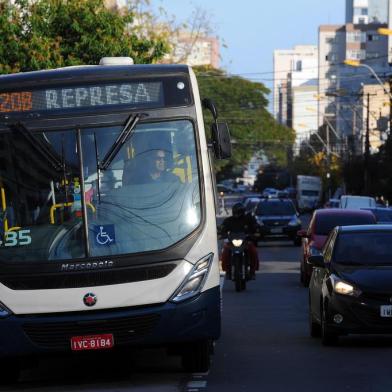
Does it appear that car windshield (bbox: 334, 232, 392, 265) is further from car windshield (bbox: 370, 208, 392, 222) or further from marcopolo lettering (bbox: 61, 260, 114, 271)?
car windshield (bbox: 370, 208, 392, 222)

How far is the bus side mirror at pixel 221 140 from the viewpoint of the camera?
1304 centimetres

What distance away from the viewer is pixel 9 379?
1312 centimetres

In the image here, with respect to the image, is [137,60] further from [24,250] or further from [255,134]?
[255,134]

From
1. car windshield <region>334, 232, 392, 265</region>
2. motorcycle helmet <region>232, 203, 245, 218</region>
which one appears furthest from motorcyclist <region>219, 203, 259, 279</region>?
car windshield <region>334, 232, 392, 265</region>

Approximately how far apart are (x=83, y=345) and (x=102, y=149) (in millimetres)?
1825

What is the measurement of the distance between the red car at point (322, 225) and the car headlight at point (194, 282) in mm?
15007

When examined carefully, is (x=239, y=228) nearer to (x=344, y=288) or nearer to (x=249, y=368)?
(x=344, y=288)

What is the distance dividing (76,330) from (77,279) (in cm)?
46

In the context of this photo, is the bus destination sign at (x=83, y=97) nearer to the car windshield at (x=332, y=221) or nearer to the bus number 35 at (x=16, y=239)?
the bus number 35 at (x=16, y=239)

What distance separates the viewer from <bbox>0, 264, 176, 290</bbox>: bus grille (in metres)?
12.4

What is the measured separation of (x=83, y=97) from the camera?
1295cm

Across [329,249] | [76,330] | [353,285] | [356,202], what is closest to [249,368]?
[76,330]

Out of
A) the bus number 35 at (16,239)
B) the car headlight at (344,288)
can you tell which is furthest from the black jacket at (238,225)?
the bus number 35 at (16,239)

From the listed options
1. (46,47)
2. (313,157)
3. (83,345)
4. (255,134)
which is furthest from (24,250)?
(313,157)
